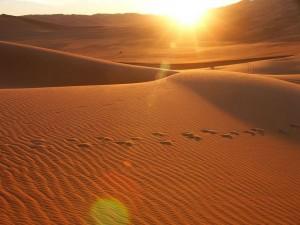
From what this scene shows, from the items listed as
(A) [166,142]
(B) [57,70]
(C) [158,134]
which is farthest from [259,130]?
(B) [57,70]

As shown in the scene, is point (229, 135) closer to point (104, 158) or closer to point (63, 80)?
point (104, 158)

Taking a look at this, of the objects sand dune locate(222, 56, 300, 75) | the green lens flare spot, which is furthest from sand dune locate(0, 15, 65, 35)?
the green lens flare spot

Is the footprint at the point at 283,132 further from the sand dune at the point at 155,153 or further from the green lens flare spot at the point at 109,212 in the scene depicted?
the green lens flare spot at the point at 109,212

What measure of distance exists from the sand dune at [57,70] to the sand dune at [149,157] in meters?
8.52

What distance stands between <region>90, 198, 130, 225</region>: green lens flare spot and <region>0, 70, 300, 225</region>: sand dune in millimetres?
12

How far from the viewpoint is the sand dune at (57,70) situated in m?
20.5

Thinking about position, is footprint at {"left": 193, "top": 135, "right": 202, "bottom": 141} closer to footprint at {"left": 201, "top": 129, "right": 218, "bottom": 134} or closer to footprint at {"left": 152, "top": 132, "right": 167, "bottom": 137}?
footprint at {"left": 201, "top": 129, "right": 218, "bottom": 134}

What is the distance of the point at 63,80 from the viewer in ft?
67.9

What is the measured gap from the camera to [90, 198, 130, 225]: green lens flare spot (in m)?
4.83

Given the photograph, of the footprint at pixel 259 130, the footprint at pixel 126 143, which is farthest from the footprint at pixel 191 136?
the footprint at pixel 259 130

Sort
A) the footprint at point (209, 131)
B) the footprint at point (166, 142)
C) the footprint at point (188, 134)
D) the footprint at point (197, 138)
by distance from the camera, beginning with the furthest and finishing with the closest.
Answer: the footprint at point (209, 131) → the footprint at point (188, 134) → the footprint at point (197, 138) → the footprint at point (166, 142)

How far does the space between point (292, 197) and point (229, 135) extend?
2.69 m

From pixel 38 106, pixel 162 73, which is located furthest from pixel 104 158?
pixel 162 73

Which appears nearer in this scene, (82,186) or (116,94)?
(82,186)
